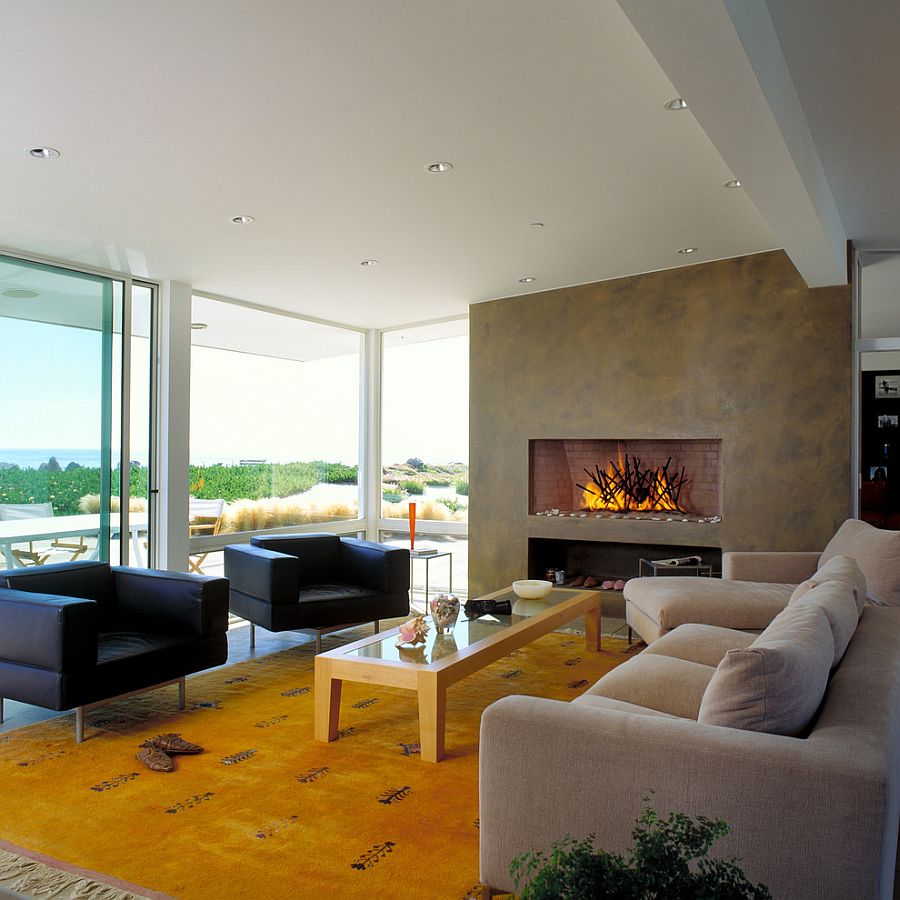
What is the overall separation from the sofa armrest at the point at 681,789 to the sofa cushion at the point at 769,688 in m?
0.06

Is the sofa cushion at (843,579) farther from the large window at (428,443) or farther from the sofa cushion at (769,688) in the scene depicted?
the large window at (428,443)

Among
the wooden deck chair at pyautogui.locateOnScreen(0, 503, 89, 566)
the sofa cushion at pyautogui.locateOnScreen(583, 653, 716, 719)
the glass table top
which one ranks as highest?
the wooden deck chair at pyautogui.locateOnScreen(0, 503, 89, 566)

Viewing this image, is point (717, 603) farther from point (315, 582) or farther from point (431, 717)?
point (315, 582)

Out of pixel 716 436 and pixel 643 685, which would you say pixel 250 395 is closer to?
pixel 716 436

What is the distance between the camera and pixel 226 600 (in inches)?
156

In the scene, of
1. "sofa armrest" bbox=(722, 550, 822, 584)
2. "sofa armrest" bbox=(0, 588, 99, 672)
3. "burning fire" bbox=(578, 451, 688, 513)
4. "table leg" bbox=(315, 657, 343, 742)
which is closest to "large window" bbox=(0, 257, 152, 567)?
"sofa armrest" bbox=(0, 588, 99, 672)

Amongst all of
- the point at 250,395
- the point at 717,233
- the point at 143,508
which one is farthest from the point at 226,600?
the point at 717,233

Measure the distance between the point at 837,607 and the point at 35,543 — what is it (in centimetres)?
457

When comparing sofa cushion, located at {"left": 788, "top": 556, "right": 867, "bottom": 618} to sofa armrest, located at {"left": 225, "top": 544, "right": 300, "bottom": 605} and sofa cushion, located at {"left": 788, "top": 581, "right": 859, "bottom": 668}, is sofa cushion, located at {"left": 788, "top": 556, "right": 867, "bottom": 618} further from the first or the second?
sofa armrest, located at {"left": 225, "top": 544, "right": 300, "bottom": 605}

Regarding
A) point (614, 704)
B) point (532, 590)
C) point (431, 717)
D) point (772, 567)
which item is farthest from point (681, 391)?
point (614, 704)

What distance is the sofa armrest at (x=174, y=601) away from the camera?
382 cm

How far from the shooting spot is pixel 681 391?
217 inches

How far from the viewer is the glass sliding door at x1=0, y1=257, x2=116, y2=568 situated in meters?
4.90

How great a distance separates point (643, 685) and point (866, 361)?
11.2 ft
